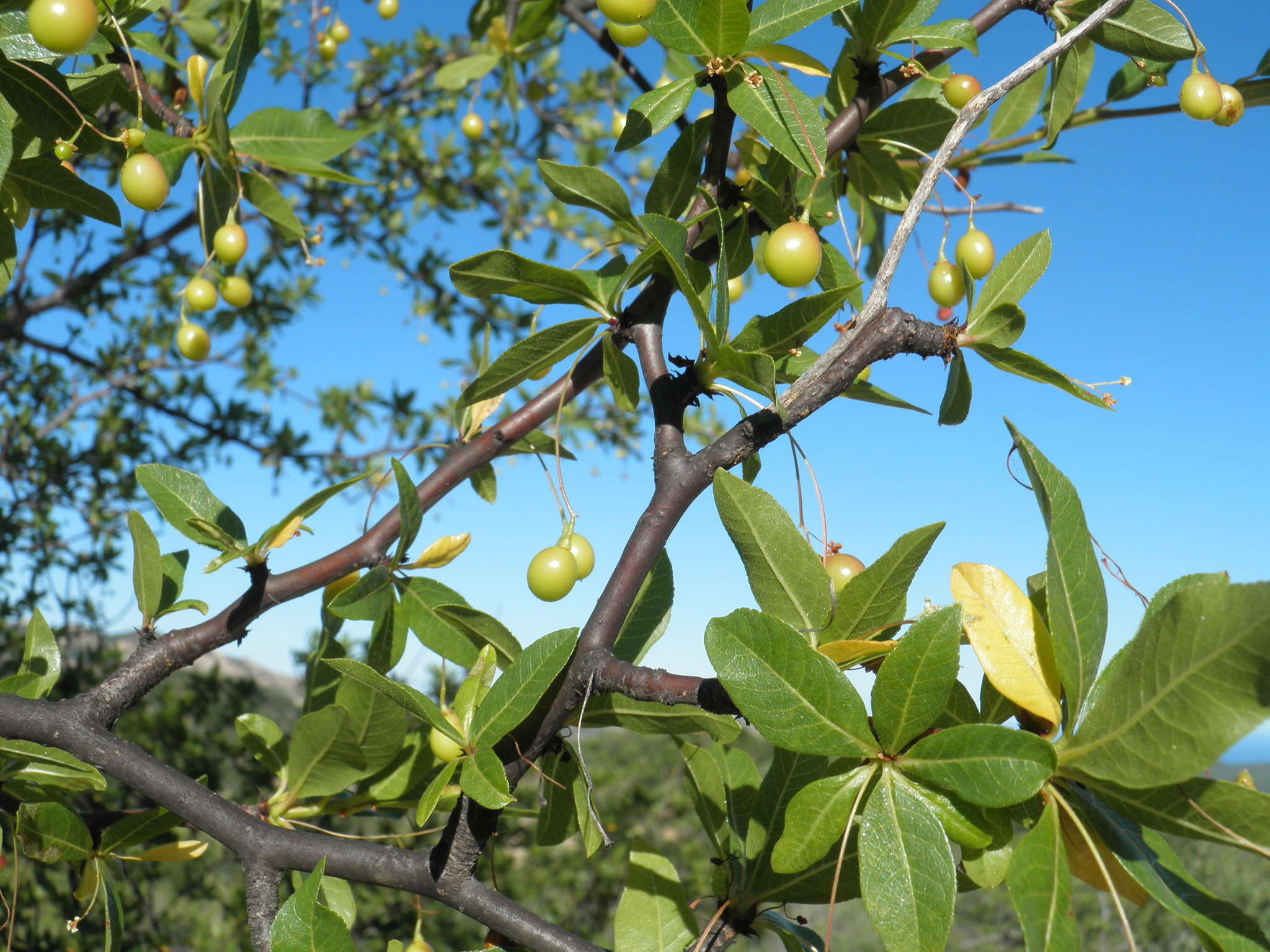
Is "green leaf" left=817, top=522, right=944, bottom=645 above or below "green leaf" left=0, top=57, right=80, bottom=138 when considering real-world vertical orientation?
below

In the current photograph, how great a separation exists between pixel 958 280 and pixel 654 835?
3.16 meters

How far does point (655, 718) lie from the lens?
0.79 meters

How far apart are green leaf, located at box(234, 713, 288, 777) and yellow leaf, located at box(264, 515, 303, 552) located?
0.75ft

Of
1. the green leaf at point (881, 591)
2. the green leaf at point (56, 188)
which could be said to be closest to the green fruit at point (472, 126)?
the green leaf at point (56, 188)

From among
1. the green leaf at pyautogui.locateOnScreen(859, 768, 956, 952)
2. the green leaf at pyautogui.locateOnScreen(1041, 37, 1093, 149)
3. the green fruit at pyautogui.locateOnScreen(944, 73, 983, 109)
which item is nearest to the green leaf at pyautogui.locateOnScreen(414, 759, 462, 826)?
the green leaf at pyautogui.locateOnScreen(859, 768, 956, 952)

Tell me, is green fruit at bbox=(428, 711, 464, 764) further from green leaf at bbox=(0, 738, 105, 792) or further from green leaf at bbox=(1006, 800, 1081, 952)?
green leaf at bbox=(1006, 800, 1081, 952)

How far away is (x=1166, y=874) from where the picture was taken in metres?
0.60

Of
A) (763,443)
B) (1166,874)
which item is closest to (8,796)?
(763,443)

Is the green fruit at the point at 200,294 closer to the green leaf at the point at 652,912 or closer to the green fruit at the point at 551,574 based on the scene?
the green fruit at the point at 551,574

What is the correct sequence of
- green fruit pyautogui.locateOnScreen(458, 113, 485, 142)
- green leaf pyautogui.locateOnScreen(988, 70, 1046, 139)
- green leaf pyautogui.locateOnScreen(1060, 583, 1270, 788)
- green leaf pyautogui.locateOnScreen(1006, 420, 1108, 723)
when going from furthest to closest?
1. green fruit pyautogui.locateOnScreen(458, 113, 485, 142)
2. green leaf pyautogui.locateOnScreen(988, 70, 1046, 139)
3. green leaf pyautogui.locateOnScreen(1006, 420, 1108, 723)
4. green leaf pyautogui.locateOnScreen(1060, 583, 1270, 788)

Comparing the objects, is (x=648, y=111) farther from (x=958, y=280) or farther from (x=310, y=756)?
(x=310, y=756)

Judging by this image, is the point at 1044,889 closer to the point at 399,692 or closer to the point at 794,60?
the point at 399,692

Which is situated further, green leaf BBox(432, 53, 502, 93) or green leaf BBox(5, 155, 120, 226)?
green leaf BBox(432, 53, 502, 93)

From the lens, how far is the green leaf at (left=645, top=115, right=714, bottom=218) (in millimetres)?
937
